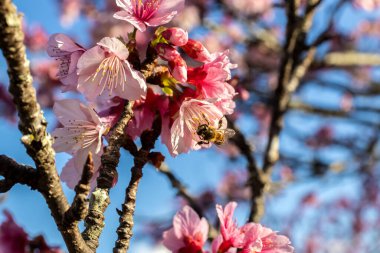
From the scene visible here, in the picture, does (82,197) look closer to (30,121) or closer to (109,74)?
(30,121)

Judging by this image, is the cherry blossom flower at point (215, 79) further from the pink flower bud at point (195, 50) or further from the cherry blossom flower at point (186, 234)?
the cherry blossom flower at point (186, 234)

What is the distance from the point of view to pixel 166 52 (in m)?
1.33

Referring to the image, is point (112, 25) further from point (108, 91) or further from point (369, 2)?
point (108, 91)

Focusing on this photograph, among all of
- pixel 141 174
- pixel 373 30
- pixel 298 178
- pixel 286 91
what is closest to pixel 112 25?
pixel 298 178

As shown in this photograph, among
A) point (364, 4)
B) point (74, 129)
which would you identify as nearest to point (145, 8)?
point (74, 129)

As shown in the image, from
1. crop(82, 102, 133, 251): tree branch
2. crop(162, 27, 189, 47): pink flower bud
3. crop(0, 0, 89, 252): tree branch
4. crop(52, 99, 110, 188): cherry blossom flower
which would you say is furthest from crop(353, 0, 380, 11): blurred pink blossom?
crop(0, 0, 89, 252): tree branch

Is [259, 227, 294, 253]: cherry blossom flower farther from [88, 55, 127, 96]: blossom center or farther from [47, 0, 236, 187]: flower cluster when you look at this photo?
[88, 55, 127, 96]: blossom center

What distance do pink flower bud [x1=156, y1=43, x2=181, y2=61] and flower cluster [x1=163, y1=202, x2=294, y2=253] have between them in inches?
15.9

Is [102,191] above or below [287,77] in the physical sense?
below

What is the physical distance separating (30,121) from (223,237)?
1.97 ft

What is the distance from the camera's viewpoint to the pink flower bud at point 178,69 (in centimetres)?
134

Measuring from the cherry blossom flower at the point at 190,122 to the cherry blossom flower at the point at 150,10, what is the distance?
243 mm

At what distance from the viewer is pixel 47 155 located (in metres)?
1.04

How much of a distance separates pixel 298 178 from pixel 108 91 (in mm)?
3532
